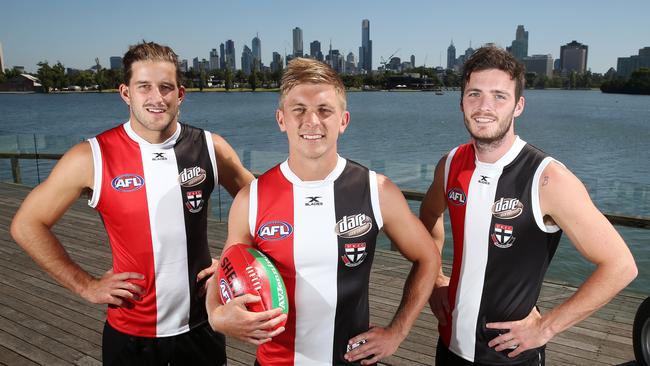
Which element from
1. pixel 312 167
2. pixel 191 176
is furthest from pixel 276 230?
pixel 191 176

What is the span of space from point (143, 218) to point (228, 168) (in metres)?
0.51

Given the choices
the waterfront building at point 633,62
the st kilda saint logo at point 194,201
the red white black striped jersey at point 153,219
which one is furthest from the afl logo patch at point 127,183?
the waterfront building at point 633,62

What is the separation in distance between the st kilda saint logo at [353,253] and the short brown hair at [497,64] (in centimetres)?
82

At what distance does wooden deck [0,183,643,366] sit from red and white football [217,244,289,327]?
6.51 ft

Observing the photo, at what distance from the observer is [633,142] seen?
3241 centimetres

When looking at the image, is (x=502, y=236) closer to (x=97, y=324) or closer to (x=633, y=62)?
(x=97, y=324)

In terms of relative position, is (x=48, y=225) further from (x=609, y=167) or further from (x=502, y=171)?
(x=609, y=167)

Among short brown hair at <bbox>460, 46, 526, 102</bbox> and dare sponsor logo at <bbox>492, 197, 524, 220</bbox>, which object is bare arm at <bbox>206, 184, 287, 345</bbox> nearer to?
dare sponsor logo at <bbox>492, 197, 524, 220</bbox>

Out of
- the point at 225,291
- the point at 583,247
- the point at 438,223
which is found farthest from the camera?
the point at 438,223

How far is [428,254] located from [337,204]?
1.38 ft

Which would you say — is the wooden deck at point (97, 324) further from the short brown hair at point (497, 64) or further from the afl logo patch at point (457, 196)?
the short brown hair at point (497, 64)

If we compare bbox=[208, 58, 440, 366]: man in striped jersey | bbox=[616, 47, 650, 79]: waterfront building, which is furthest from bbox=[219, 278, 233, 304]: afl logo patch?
bbox=[616, 47, 650, 79]: waterfront building

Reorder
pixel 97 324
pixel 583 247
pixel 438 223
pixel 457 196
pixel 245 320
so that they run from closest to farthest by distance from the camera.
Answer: pixel 245 320 → pixel 583 247 → pixel 457 196 → pixel 438 223 → pixel 97 324

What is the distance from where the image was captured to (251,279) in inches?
65.6
